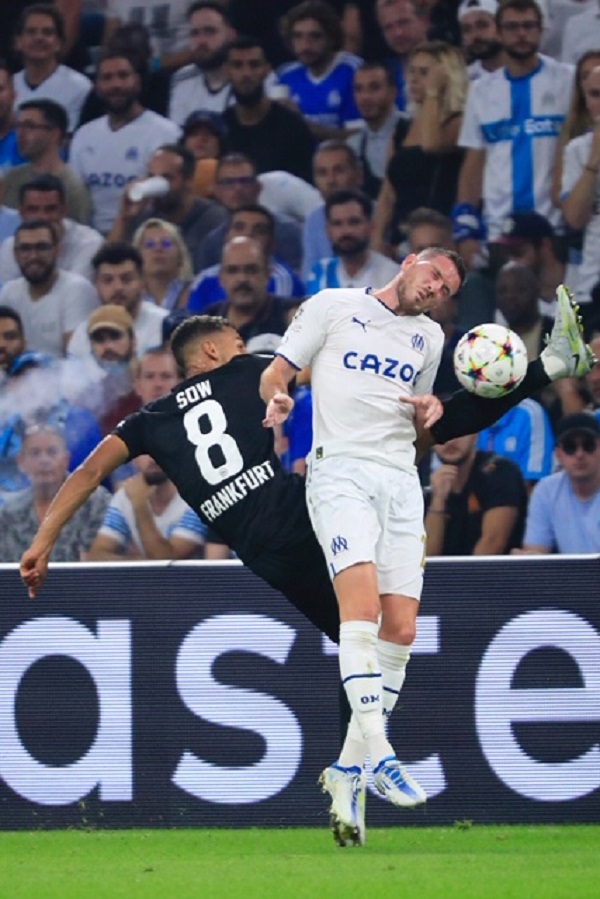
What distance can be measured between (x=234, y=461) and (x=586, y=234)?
4.71 meters

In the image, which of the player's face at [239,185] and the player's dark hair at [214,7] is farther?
the player's dark hair at [214,7]

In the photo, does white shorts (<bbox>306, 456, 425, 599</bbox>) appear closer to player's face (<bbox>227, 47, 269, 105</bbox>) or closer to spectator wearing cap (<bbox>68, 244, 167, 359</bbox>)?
spectator wearing cap (<bbox>68, 244, 167, 359</bbox>)

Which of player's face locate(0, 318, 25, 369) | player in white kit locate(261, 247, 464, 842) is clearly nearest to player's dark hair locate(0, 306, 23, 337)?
player's face locate(0, 318, 25, 369)

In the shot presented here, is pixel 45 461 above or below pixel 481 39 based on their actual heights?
below

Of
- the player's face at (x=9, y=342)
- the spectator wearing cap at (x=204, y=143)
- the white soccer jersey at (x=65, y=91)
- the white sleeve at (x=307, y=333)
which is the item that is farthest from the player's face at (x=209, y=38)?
the white sleeve at (x=307, y=333)

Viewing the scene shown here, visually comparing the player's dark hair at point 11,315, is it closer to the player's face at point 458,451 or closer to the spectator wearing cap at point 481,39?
the player's face at point 458,451

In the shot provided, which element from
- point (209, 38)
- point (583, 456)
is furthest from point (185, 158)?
point (583, 456)

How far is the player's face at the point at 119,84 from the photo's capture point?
39.3ft

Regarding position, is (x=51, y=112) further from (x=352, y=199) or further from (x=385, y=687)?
(x=385, y=687)

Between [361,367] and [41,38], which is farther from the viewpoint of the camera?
[41,38]

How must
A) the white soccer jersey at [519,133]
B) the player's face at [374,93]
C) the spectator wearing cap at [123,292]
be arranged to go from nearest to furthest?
the white soccer jersey at [519,133]
the spectator wearing cap at [123,292]
the player's face at [374,93]

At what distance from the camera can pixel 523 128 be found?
10805 mm

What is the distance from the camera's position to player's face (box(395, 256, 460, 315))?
6.16 metres

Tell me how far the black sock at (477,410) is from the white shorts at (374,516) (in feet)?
0.90
